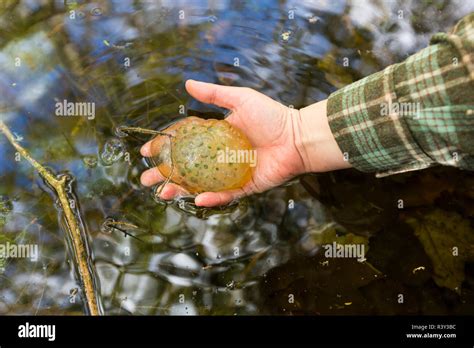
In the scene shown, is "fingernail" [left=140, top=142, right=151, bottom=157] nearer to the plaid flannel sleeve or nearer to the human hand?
the human hand

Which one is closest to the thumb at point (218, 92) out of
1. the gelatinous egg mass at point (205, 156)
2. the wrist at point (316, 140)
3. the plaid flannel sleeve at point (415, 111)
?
the gelatinous egg mass at point (205, 156)

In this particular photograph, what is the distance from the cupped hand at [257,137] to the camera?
2.09 m

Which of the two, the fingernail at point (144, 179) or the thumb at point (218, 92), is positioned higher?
the thumb at point (218, 92)

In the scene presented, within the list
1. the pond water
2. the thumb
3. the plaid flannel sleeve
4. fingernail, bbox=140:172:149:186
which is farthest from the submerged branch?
the plaid flannel sleeve

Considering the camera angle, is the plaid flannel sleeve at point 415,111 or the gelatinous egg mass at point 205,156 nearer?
the plaid flannel sleeve at point 415,111

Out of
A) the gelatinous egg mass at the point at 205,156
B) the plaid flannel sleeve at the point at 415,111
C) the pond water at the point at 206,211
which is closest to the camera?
the plaid flannel sleeve at the point at 415,111

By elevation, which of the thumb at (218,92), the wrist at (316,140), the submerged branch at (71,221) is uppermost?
the thumb at (218,92)

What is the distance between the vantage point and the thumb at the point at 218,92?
2092 millimetres

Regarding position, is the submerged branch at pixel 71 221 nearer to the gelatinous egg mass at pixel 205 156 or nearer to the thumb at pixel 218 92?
the gelatinous egg mass at pixel 205 156

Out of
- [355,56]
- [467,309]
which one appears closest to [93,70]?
[355,56]

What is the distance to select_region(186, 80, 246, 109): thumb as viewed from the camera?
209cm

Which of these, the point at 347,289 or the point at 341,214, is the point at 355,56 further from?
the point at 347,289

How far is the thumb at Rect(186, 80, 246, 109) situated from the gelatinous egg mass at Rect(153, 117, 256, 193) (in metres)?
0.10

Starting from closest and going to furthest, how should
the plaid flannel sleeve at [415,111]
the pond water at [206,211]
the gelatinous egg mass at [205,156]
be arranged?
Result: the plaid flannel sleeve at [415,111] → the gelatinous egg mass at [205,156] → the pond water at [206,211]
